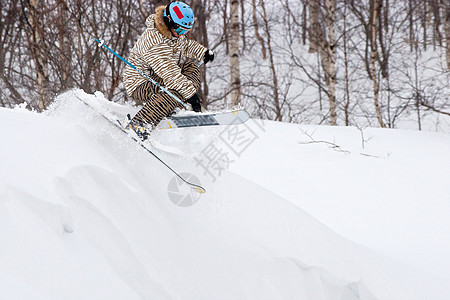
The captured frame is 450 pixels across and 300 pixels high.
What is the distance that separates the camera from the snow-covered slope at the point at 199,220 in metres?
2.16

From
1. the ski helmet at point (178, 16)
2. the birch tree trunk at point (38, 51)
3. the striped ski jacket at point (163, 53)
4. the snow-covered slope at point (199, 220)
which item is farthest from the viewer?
the birch tree trunk at point (38, 51)

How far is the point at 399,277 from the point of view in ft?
10.9

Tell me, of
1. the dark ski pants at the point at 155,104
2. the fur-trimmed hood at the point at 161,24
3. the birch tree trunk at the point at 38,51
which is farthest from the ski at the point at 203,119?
the birch tree trunk at the point at 38,51

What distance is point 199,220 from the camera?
3414 mm

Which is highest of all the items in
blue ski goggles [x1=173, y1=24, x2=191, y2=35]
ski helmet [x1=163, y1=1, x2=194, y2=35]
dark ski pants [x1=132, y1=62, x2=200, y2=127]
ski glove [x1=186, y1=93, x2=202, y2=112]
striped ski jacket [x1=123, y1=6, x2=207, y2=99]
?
ski helmet [x1=163, y1=1, x2=194, y2=35]

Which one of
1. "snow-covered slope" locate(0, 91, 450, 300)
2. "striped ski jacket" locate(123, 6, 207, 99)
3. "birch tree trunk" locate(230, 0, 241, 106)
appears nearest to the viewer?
"snow-covered slope" locate(0, 91, 450, 300)

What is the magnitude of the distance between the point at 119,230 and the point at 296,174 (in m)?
2.83

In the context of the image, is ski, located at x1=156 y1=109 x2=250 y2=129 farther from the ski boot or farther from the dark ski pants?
the ski boot

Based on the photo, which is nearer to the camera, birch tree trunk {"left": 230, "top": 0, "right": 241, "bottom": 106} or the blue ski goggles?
the blue ski goggles

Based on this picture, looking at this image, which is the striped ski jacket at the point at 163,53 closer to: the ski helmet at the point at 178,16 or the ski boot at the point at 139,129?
the ski helmet at the point at 178,16

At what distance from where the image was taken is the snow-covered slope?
7.09 ft

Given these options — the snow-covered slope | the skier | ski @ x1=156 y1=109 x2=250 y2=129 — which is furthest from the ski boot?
ski @ x1=156 y1=109 x2=250 y2=129

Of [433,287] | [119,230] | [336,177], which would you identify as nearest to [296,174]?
[336,177]

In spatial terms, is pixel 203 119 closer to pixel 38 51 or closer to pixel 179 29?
pixel 179 29
